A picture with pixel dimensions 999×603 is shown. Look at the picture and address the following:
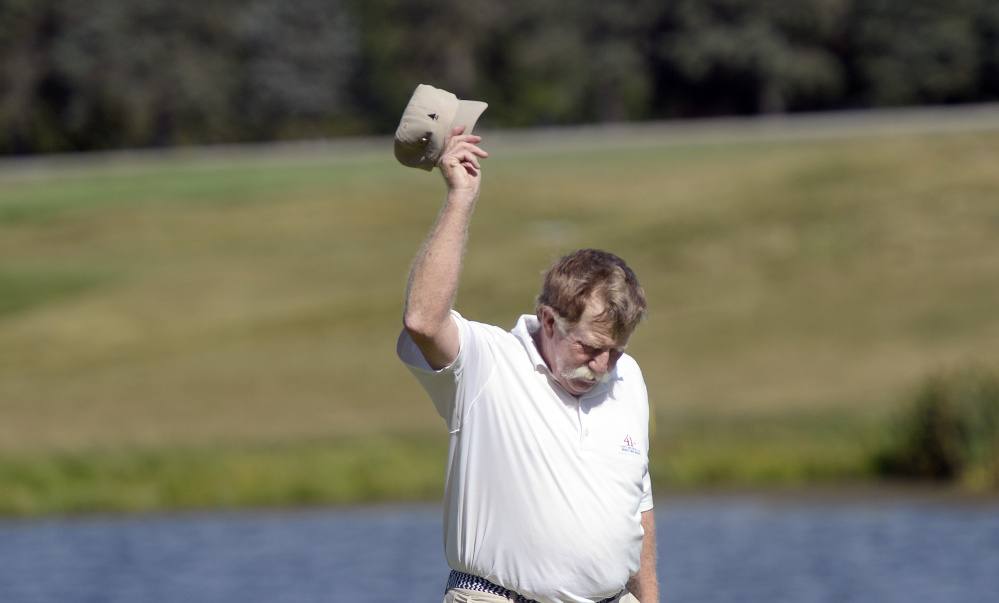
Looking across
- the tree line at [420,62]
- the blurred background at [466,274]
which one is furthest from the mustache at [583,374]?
the tree line at [420,62]

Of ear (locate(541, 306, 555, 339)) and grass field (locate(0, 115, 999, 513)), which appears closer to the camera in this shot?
ear (locate(541, 306, 555, 339))

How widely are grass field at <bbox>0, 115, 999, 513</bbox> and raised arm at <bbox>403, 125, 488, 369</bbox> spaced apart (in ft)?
39.1

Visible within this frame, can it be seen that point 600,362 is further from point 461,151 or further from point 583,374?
point 461,151

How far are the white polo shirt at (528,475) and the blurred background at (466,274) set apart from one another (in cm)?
43

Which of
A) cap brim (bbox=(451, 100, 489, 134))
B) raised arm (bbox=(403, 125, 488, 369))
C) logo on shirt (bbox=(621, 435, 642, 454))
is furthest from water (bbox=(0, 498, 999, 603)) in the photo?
raised arm (bbox=(403, 125, 488, 369))

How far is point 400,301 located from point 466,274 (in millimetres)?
1474

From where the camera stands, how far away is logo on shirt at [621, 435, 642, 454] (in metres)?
3.63

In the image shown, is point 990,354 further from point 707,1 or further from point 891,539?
point 707,1

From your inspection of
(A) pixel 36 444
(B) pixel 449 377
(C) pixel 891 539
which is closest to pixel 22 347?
(A) pixel 36 444

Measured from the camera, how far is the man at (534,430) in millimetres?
3451

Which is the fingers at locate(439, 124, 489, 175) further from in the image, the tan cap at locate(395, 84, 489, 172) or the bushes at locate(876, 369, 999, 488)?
the bushes at locate(876, 369, 999, 488)

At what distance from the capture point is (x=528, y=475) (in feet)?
11.5

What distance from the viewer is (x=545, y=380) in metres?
3.59

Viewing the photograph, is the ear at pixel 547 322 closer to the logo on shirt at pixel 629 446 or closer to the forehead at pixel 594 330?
the forehead at pixel 594 330
